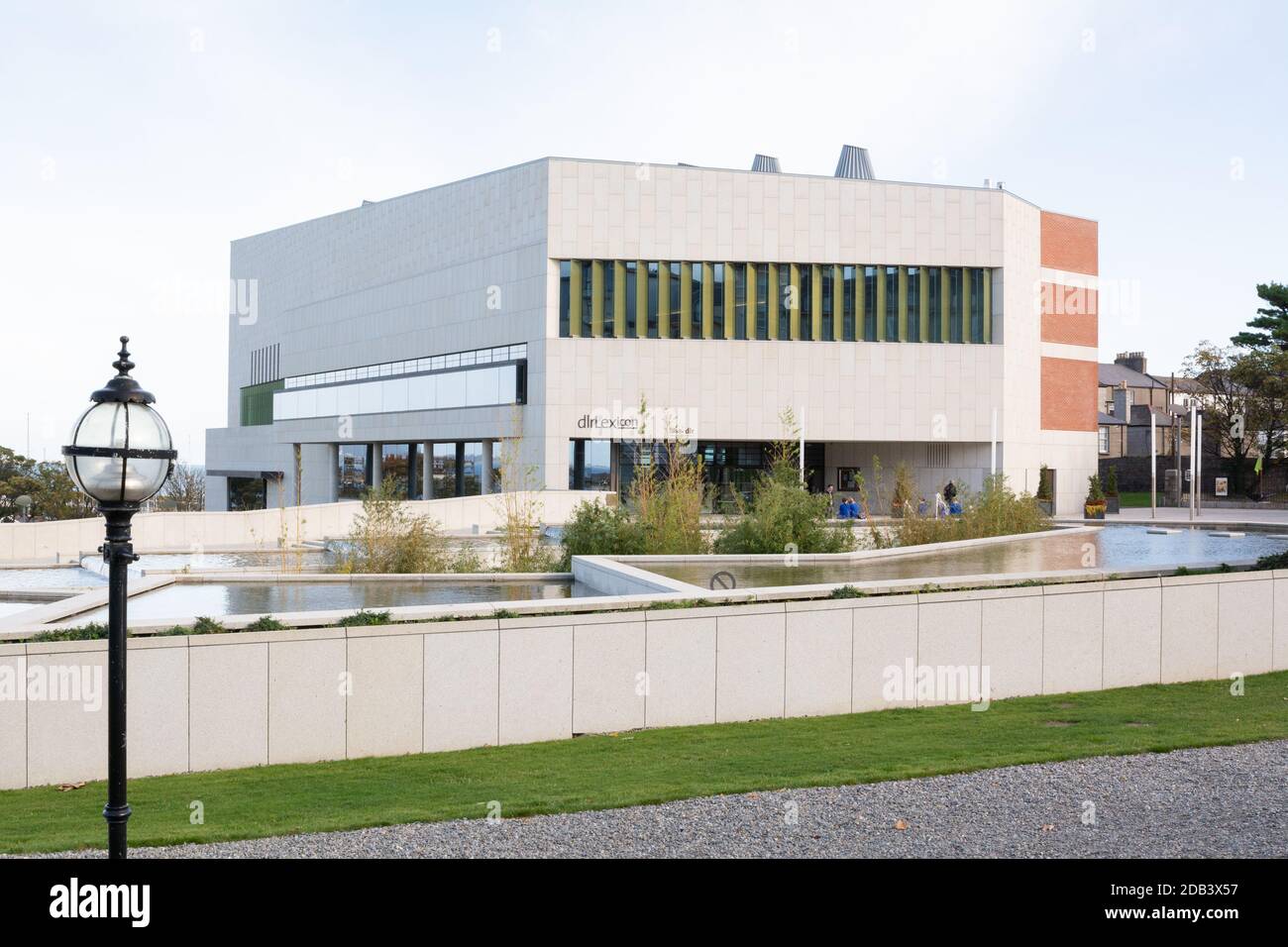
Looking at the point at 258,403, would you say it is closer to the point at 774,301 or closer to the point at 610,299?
the point at 610,299

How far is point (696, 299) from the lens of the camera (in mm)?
47844

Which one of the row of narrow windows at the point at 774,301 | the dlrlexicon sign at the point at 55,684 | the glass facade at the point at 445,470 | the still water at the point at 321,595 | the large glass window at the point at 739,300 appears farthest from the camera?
the glass facade at the point at 445,470

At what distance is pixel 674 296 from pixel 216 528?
24423mm

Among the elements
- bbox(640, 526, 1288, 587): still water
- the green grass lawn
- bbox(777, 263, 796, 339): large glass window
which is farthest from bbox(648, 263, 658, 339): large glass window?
the green grass lawn

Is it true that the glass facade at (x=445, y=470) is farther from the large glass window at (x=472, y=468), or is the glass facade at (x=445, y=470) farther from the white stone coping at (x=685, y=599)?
the white stone coping at (x=685, y=599)

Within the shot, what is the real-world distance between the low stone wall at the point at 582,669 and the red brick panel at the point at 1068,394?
4129 centimetres

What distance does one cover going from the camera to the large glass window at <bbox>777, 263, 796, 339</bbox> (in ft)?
158

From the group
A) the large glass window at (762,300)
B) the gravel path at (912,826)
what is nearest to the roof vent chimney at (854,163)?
the large glass window at (762,300)

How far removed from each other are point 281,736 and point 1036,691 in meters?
8.15

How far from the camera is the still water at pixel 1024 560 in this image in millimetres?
17578

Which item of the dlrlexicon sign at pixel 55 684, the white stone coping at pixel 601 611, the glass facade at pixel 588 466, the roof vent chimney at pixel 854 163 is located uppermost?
the roof vent chimney at pixel 854 163
